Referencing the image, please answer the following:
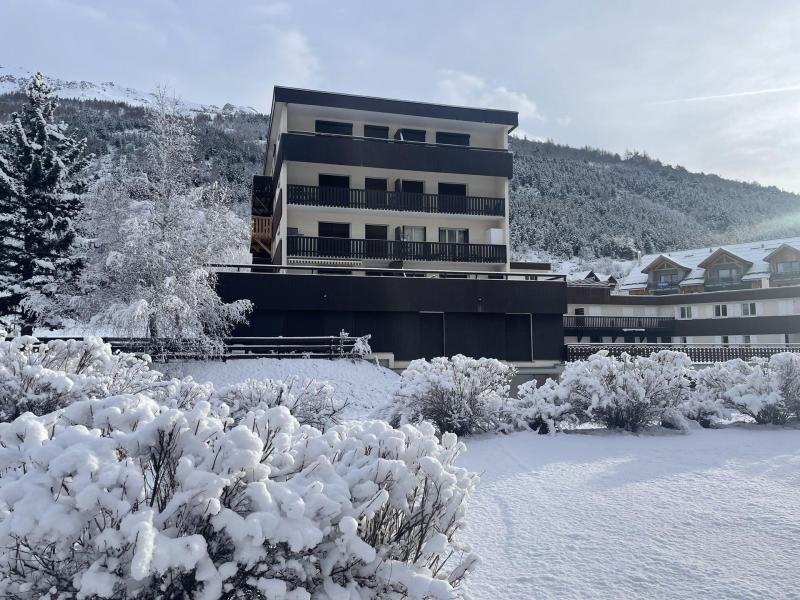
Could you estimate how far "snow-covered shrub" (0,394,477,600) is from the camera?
2293 millimetres

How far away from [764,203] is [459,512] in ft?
452

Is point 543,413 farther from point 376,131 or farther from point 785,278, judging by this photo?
point 785,278

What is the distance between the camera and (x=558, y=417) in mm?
9320

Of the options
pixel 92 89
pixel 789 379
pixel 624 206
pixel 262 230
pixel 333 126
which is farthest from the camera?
pixel 92 89

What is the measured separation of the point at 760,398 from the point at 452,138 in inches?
784

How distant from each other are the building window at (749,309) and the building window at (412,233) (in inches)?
1038

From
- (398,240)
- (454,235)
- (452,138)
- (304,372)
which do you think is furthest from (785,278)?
(304,372)

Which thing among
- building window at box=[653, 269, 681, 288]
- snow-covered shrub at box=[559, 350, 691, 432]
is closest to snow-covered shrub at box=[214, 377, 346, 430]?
snow-covered shrub at box=[559, 350, 691, 432]

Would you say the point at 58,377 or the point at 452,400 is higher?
the point at 58,377

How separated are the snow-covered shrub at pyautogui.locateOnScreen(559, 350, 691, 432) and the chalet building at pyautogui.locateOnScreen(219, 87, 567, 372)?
10901mm

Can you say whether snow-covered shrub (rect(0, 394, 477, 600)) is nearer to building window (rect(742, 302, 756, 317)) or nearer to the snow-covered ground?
the snow-covered ground

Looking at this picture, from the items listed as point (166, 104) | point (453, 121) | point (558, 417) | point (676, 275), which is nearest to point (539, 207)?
point (676, 275)

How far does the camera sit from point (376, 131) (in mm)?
25984

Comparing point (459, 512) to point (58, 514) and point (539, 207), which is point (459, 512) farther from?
point (539, 207)
